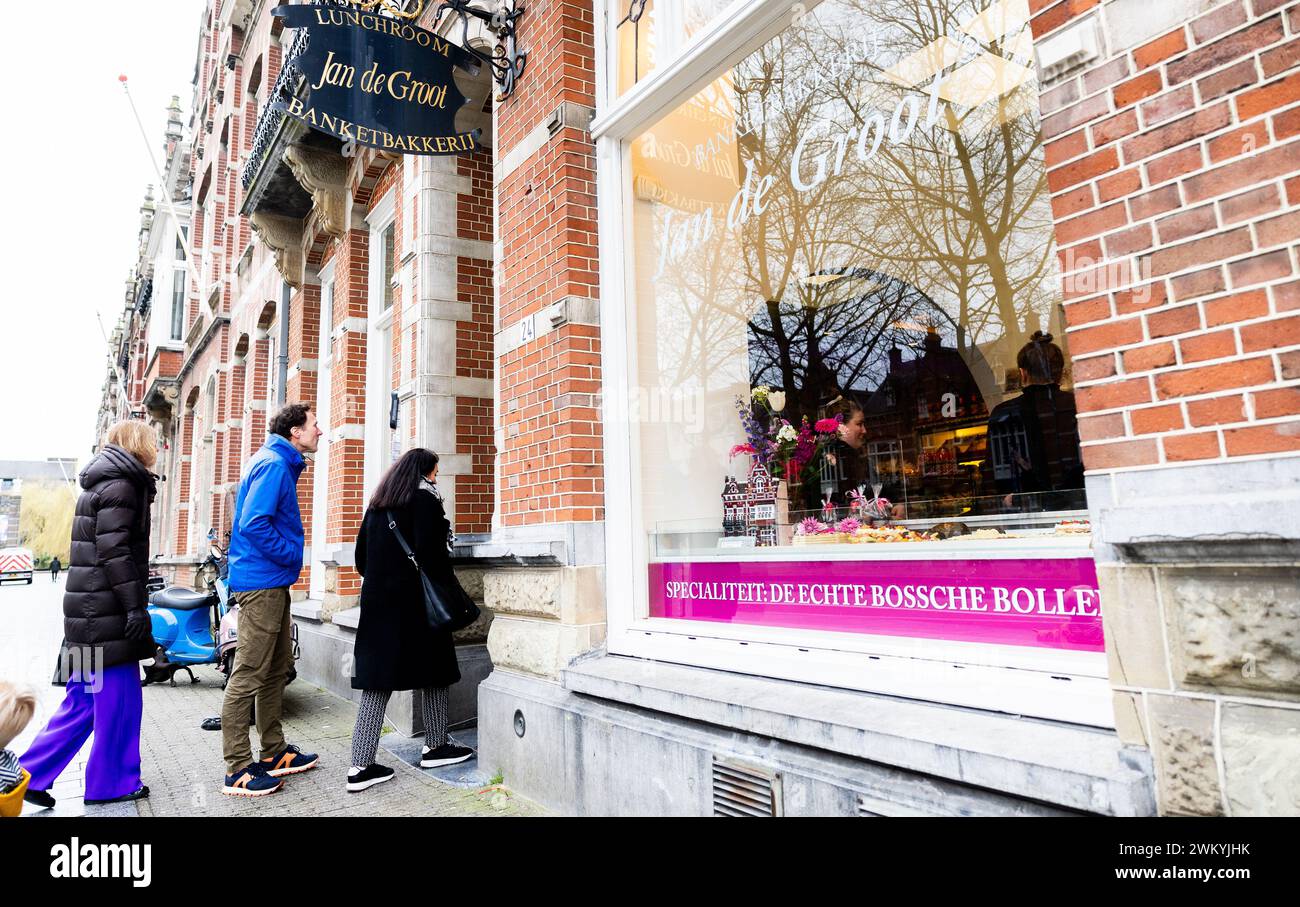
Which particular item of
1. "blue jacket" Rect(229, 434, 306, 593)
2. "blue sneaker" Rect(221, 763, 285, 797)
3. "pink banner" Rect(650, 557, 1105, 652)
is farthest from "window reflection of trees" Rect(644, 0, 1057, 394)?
"blue sneaker" Rect(221, 763, 285, 797)

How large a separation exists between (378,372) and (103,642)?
13.7ft

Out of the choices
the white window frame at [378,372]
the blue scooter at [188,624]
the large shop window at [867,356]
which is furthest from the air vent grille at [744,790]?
the blue scooter at [188,624]

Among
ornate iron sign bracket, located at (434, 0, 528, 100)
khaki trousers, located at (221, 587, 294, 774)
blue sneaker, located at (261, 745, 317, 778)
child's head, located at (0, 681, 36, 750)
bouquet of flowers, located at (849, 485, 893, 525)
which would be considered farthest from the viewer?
ornate iron sign bracket, located at (434, 0, 528, 100)

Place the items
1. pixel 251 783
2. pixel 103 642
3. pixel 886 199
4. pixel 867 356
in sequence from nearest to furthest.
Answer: pixel 103 642, pixel 251 783, pixel 886 199, pixel 867 356

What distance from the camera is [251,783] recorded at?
4.25 meters

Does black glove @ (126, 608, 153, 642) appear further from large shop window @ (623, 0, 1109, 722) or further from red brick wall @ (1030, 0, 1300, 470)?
red brick wall @ (1030, 0, 1300, 470)

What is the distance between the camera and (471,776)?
448 cm

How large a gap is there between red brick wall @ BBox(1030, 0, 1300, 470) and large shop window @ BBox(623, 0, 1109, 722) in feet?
2.50

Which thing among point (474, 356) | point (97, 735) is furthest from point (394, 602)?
point (474, 356)

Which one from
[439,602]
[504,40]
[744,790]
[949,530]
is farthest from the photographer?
[504,40]

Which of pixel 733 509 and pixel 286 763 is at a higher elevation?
pixel 733 509

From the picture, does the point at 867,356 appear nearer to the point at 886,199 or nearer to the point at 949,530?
the point at 886,199

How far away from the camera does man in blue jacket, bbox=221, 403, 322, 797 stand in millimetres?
4320

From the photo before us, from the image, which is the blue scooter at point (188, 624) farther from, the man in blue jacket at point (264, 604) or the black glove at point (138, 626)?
the black glove at point (138, 626)
